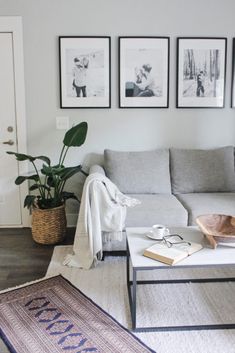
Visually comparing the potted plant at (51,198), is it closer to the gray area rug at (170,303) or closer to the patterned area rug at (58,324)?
the gray area rug at (170,303)

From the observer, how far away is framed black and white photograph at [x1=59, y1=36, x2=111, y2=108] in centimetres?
350

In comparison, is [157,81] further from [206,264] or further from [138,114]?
[206,264]

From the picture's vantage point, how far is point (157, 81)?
11.8ft

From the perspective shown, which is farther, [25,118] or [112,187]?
[25,118]

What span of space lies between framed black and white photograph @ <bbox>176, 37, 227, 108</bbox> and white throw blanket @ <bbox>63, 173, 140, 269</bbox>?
1.39 m

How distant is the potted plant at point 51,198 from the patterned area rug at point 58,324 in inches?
32.0

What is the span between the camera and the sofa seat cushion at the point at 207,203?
9.64ft

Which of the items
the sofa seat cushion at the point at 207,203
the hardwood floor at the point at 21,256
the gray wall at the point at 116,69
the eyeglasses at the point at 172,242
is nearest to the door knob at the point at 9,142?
the gray wall at the point at 116,69

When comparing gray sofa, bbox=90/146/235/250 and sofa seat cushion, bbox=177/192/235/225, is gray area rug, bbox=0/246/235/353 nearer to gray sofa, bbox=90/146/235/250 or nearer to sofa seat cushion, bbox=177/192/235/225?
sofa seat cushion, bbox=177/192/235/225

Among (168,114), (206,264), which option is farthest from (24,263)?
(168,114)

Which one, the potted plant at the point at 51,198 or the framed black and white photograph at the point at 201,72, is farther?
the framed black and white photograph at the point at 201,72

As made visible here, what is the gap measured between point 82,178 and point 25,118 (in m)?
0.82

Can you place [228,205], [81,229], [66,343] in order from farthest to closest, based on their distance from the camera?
[228,205], [81,229], [66,343]

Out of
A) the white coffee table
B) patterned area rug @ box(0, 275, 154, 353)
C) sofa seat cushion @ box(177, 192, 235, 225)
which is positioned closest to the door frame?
patterned area rug @ box(0, 275, 154, 353)
